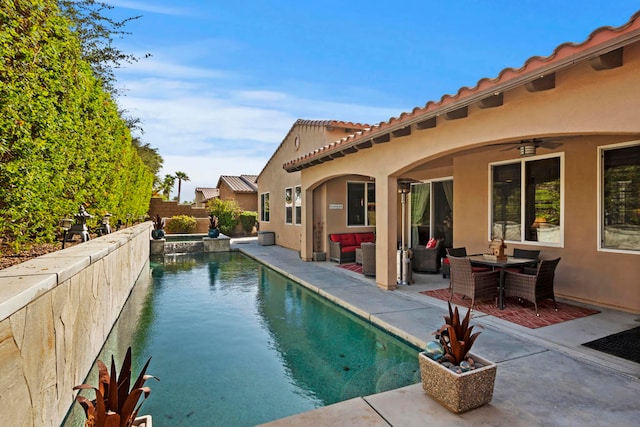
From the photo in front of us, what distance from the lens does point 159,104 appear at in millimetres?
16516

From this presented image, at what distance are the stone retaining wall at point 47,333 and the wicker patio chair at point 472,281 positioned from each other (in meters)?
6.03

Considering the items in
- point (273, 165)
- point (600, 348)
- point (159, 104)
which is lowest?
point (600, 348)

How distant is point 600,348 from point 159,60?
14.8 meters

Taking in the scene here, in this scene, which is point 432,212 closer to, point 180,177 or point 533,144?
point 533,144

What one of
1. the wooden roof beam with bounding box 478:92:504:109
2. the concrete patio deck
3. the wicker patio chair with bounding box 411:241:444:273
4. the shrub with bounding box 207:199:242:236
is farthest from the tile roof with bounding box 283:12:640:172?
the shrub with bounding box 207:199:242:236

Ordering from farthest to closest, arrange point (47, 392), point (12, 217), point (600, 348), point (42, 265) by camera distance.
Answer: point (600, 348) < point (12, 217) < point (42, 265) < point (47, 392)

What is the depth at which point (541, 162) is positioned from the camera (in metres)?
7.55

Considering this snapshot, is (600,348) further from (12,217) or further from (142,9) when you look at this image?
(142,9)

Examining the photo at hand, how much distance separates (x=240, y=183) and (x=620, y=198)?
1278 inches

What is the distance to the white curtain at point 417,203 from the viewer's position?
12.0 meters

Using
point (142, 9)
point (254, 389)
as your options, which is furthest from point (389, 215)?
point (142, 9)

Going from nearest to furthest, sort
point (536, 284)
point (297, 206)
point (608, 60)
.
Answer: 1. point (608, 60)
2. point (536, 284)
3. point (297, 206)

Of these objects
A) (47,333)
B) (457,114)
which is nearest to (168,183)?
(457,114)

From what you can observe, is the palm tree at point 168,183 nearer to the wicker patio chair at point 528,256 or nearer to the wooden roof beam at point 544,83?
the wicker patio chair at point 528,256
